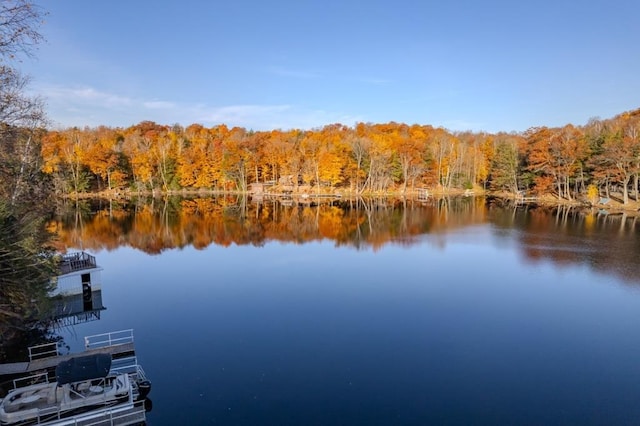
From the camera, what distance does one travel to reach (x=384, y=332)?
14.1 meters

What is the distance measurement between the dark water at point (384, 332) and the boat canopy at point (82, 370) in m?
1.58

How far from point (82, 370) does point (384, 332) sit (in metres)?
8.86

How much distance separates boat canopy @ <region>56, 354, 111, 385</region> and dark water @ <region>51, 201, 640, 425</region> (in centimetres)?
158

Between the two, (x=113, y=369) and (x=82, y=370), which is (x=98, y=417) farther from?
(x=113, y=369)

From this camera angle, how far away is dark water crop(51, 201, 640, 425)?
9992 millimetres

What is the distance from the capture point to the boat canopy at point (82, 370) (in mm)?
9094

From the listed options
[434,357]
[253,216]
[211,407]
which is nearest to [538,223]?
[253,216]

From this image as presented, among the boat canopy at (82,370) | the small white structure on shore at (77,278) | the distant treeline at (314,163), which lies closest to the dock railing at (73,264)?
the small white structure on shore at (77,278)

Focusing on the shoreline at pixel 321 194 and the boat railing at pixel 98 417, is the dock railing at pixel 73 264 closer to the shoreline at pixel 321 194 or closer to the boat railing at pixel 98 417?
the boat railing at pixel 98 417

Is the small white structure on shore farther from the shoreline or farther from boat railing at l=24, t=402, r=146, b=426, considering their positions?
the shoreline

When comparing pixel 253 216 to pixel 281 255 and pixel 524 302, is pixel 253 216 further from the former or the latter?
pixel 524 302

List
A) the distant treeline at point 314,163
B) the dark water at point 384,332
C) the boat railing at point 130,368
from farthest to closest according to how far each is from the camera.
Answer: the distant treeline at point 314,163
the boat railing at point 130,368
the dark water at point 384,332

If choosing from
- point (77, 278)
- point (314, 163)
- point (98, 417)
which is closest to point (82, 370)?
point (98, 417)

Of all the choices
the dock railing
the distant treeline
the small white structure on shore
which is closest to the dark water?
Answer: the small white structure on shore
